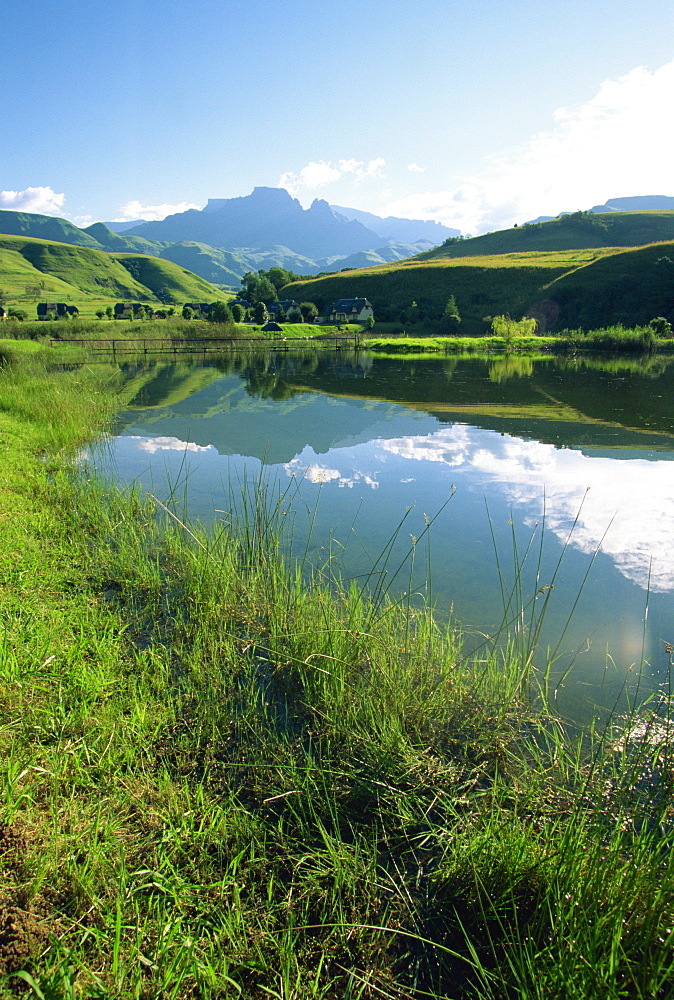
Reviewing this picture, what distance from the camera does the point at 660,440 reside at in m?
13.2

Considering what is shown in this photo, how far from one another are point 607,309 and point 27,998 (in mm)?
76489

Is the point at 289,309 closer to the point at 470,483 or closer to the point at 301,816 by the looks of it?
the point at 470,483

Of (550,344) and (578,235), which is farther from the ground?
(578,235)

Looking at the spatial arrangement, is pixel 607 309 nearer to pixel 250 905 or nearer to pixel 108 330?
pixel 108 330

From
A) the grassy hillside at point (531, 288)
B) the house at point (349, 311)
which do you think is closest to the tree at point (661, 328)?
the grassy hillside at point (531, 288)

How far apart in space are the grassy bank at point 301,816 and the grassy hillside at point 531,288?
69.1 m

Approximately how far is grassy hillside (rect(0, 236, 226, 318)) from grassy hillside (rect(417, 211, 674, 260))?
255ft

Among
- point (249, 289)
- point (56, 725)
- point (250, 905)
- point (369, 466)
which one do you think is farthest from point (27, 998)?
point (249, 289)

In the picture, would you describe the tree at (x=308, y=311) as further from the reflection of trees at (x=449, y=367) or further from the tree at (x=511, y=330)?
the reflection of trees at (x=449, y=367)

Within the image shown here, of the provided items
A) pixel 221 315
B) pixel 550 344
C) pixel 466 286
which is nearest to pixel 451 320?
pixel 466 286

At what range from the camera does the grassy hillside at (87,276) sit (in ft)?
395

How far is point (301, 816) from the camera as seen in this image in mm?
2699

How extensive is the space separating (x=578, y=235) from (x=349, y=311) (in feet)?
212

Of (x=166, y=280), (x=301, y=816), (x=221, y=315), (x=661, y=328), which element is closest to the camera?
(x=301, y=816)
